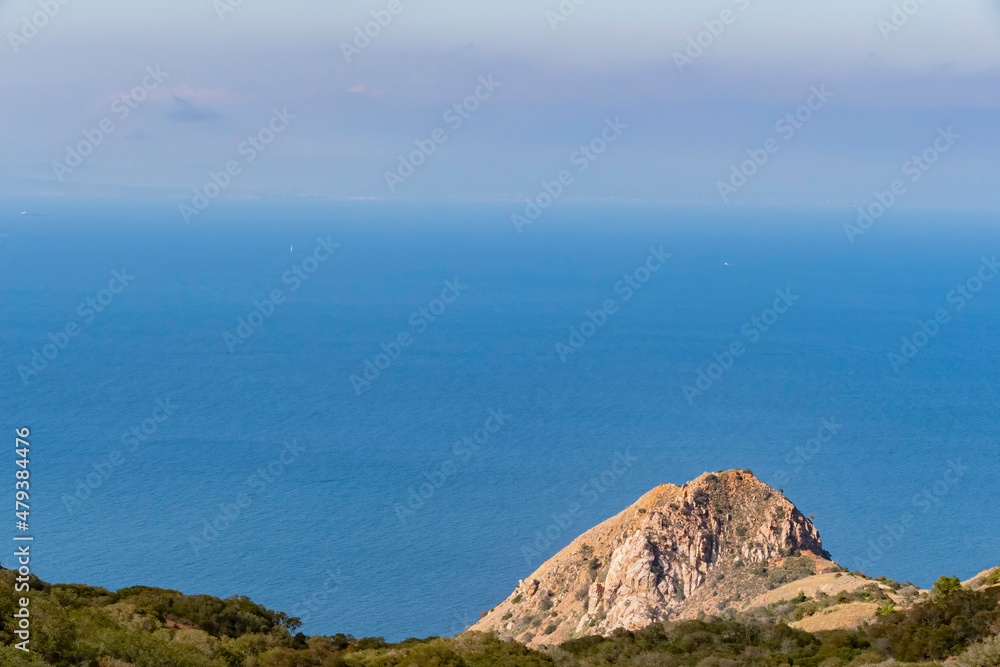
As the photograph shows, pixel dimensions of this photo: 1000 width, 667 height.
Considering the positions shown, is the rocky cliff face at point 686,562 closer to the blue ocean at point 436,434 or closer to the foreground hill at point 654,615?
the foreground hill at point 654,615

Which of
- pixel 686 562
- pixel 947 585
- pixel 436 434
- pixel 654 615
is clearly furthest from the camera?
pixel 436 434

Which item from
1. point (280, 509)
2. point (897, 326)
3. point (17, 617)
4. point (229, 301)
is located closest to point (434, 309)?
point (229, 301)

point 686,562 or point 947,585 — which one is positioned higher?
point 686,562

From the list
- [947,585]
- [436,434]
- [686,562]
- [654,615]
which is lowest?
[947,585]

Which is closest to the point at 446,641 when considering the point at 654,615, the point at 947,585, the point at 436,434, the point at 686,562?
the point at 654,615

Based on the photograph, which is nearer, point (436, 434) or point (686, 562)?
point (686, 562)

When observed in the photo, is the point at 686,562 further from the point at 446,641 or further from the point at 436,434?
the point at 436,434

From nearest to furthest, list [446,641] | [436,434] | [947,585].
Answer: [446,641]
[947,585]
[436,434]

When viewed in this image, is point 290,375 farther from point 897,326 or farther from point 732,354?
point 897,326
